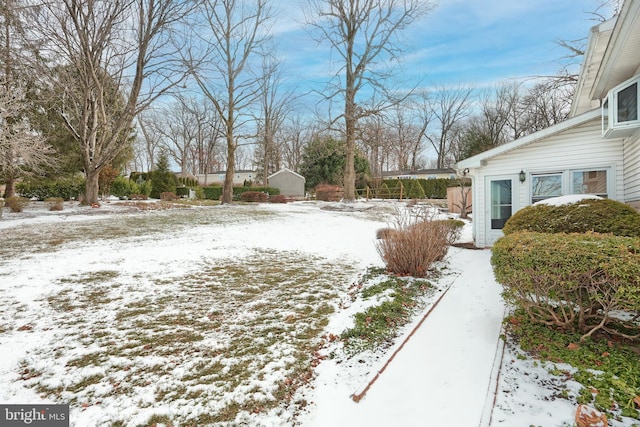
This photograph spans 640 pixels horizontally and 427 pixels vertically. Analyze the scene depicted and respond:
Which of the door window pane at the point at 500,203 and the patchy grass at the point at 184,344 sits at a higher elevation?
the door window pane at the point at 500,203

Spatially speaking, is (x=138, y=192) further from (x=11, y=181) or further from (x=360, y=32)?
(x=360, y=32)

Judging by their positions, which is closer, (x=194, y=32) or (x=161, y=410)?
(x=161, y=410)

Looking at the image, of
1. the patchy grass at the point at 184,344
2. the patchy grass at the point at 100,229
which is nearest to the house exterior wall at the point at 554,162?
the patchy grass at the point at 184,344

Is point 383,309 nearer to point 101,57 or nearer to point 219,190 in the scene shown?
point 101,57

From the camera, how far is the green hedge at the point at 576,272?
2.40 metres

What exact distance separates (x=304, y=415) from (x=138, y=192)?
2477 centimetres

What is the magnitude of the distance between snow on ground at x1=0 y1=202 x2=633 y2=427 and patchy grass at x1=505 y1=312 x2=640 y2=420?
0.55 feet

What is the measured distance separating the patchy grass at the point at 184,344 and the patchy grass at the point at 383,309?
40 cm

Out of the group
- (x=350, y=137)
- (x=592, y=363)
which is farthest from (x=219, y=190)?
(x=592, y=363)

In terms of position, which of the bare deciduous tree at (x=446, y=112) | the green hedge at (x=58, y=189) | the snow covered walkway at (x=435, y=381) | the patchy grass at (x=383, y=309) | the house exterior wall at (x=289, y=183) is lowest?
the snow covered walkway at (x=435, y=381)

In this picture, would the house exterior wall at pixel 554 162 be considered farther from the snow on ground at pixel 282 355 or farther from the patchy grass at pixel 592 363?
the patchy grass at pixel 592 363

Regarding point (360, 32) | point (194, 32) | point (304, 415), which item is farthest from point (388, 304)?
point (360, 32)

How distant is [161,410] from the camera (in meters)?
2.18

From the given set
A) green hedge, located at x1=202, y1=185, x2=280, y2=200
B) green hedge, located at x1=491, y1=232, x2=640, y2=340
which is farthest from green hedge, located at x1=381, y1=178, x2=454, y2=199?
green hedge, located at x1=491, y1=232, x2=640, y2=340
